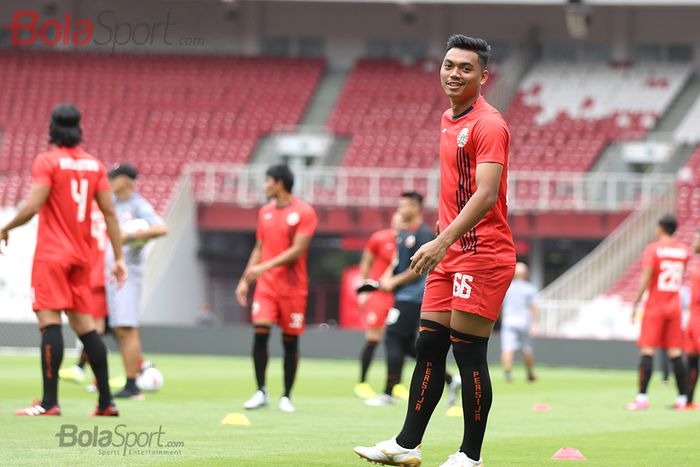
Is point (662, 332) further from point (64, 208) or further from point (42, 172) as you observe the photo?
point (42, 172)

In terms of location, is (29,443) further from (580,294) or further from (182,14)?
(182,14)

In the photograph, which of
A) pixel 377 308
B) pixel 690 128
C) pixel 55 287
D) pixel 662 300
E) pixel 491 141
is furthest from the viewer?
pixel 690 128

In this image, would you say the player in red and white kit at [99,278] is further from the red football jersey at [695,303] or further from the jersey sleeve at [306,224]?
the red football jersey at [695,303]

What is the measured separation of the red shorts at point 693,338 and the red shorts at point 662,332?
8cm

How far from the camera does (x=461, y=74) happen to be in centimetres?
702

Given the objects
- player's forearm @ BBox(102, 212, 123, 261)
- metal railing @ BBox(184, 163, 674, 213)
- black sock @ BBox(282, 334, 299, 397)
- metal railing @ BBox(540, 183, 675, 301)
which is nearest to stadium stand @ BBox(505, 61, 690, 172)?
metal railing @ BBox(184, 163, 674, 213)

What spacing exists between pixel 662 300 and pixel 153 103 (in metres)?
27.7

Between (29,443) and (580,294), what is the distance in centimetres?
2116

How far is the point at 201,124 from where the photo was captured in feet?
126

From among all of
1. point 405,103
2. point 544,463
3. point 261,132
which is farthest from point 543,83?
point 544,463

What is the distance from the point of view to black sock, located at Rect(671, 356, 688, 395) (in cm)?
1370

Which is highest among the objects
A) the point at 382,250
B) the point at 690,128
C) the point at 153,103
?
the point at 153,103

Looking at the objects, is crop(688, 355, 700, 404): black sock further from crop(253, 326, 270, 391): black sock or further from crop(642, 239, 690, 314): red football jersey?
crop(253, 326, 270, 391): black sock
